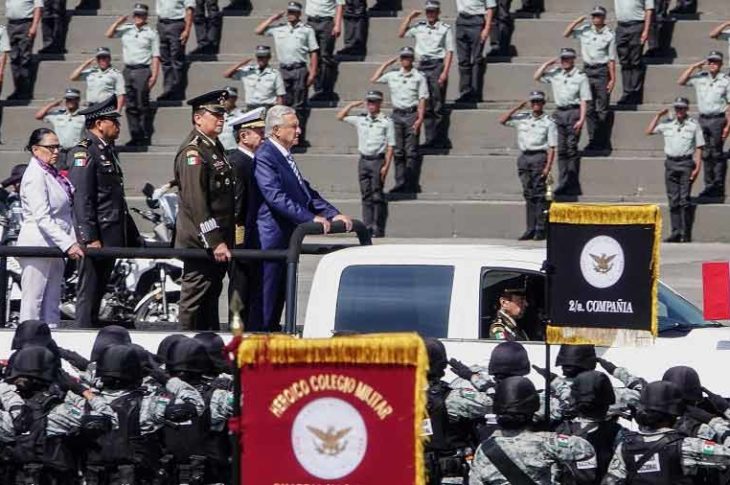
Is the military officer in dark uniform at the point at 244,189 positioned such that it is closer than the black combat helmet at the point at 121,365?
No

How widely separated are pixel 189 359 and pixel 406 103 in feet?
44.4

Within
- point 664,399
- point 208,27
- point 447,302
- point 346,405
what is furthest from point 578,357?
point 208,27

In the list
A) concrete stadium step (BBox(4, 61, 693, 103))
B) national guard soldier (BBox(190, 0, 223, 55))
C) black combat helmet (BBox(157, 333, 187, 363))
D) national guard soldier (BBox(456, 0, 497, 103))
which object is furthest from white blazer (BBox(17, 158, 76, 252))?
national guard soldier (BBox(190, 0, 223, 55))

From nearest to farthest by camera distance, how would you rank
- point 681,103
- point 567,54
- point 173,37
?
point 681,103 < point 567,54 < point 173,37

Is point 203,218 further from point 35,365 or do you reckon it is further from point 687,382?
point 687,382

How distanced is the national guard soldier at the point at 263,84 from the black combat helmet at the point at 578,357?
532 inches

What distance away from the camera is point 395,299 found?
35.3ft

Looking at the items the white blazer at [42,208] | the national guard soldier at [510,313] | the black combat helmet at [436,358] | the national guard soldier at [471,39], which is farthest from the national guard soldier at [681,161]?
the black combat helmet at [436,358]

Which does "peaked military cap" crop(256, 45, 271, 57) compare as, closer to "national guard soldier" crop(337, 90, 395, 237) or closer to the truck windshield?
"national guard soldier" crop(337, 90, 395, 237)

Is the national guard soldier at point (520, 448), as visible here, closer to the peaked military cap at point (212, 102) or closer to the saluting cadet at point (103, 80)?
the peaked military cap at point (212, 102)

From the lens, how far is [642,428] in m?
9.14

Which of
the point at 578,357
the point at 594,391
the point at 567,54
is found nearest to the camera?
the point at 594,391

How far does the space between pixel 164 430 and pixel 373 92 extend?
13505 mm

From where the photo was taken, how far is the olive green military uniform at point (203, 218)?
11.6m
